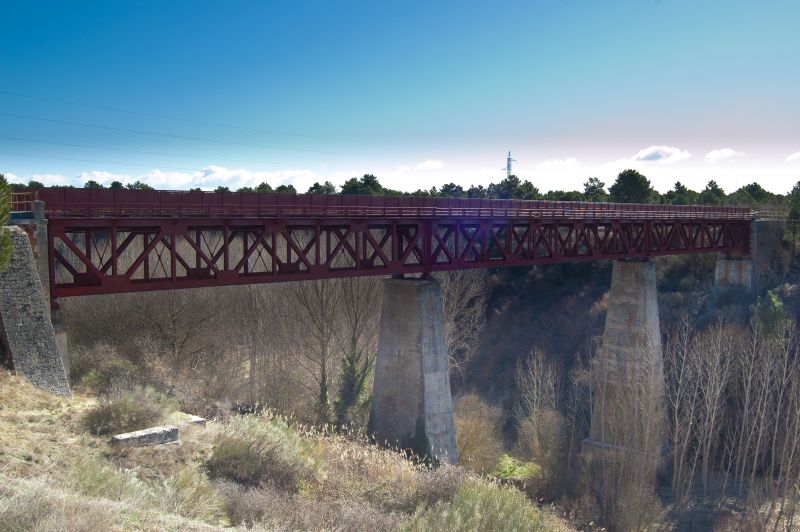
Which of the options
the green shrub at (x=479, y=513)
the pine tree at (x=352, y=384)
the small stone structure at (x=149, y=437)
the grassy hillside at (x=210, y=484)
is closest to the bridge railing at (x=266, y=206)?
the grassy hillside at (x=210, y=484)

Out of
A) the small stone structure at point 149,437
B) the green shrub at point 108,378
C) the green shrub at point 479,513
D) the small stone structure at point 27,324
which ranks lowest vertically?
the green shrub at point 479,513

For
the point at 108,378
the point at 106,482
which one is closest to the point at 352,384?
the point at 108,378

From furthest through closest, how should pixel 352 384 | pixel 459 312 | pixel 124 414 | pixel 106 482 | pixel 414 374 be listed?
1. pixel 459 312
2. pixel 352 384
3. pixel 414 374
4. pixel 124 414
5. pixel 106 482

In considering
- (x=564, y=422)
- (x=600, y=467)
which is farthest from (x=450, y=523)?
(x=564, y=422)

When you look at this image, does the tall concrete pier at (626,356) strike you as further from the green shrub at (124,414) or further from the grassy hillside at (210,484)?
the green shrub at (124,414)

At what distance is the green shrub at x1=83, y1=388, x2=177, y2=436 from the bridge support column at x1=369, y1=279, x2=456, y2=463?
10.9m

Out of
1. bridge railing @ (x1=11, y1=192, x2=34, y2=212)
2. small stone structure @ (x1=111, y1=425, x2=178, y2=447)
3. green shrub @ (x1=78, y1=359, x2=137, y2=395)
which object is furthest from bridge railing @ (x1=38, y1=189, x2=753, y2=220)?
small stone structure @ (x1=111, y1=425, x2=178, y2=447)

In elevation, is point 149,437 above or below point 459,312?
above

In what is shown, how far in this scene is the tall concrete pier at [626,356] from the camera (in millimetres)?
31078

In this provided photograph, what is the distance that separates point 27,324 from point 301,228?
9373 millimetres

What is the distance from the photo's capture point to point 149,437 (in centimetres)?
1498

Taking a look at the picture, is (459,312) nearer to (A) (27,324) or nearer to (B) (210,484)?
(A) (27,324)

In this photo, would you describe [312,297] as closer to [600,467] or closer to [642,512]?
[600,467]

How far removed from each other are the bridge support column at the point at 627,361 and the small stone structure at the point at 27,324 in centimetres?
2332
